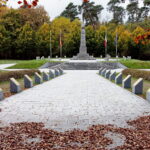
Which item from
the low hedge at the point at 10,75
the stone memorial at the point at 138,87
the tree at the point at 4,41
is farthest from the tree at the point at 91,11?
the stone memorial at the point at 138,87

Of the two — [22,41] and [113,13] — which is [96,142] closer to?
[22,41]

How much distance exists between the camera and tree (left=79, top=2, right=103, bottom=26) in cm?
7631

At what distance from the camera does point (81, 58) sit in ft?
165

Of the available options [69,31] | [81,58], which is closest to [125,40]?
[69,31]

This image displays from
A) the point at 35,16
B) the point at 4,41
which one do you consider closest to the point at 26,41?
the point at 4,41

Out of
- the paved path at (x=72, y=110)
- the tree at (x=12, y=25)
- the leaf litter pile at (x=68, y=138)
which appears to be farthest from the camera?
the tree at (x=12, y=25)

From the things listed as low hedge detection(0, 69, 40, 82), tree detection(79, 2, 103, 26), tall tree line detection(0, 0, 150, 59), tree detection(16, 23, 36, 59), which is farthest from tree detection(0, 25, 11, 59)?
low hedge detection(0, 69, 40, 82)

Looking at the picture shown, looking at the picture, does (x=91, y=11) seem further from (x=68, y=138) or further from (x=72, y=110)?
(x=68, y=138)

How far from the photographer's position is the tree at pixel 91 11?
7631 centimetres

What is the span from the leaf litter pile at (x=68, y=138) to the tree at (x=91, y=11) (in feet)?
238

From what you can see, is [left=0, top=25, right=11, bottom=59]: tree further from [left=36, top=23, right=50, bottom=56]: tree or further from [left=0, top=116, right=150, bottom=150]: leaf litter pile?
[left=0, top=116, right=150, bottom=150]: leaf litter pile

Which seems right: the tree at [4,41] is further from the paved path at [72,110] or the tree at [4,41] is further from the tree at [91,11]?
the paved path at [72,110]

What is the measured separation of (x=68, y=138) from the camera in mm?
5805

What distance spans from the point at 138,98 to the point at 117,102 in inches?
58.0
